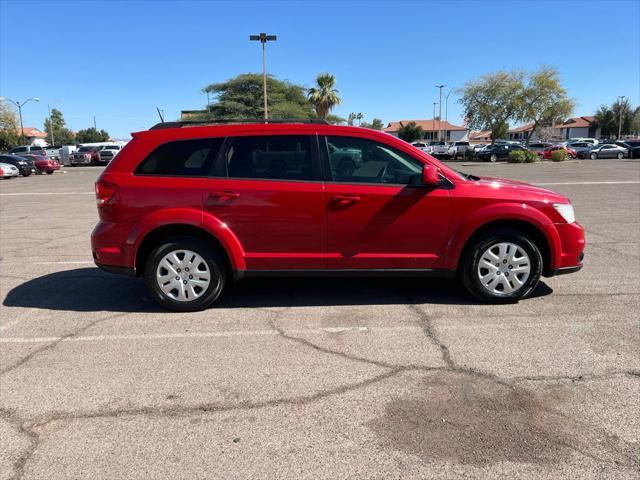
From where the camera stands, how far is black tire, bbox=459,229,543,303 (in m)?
4.93

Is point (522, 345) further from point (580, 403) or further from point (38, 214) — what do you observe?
point (38, 214)

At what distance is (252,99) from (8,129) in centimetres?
4371

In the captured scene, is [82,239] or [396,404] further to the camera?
[82,239]

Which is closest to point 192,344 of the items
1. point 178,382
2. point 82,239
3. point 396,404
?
point 178,382

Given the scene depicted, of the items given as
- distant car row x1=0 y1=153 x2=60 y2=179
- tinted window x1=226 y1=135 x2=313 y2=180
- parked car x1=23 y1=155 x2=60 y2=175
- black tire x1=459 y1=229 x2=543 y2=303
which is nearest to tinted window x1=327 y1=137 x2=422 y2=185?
tinted window x1=226 y1=135 x2=313 y2=180

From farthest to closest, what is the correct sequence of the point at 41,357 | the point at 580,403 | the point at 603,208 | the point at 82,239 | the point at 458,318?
the point at 603,208
the point at 82,239
the point at 458,318
the point at 41,357
the point at 580,403

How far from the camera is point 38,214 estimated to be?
495 inches

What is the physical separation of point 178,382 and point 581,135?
123712 millimetres

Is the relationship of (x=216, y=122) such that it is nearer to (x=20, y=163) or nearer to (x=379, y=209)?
A: (x=379, y=209)

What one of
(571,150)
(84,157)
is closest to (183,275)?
(84,157)

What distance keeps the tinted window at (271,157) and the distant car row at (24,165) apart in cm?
2964

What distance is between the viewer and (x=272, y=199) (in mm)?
4805

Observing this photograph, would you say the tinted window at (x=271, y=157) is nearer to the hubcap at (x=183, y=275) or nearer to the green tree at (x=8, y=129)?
the hubcap at (x=183, y=275)

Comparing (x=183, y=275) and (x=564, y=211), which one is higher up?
(x=564, y=211)
